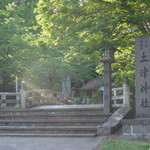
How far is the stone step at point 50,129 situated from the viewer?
10.3 meters

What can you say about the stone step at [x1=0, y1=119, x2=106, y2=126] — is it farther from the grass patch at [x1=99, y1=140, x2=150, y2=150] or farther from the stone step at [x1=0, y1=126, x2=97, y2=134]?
the grass patch at [x1=99, y1=140, x2=150, y2=150]

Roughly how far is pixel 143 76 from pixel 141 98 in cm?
77

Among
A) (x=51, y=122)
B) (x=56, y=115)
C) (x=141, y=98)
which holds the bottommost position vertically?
(x=51, y=122)

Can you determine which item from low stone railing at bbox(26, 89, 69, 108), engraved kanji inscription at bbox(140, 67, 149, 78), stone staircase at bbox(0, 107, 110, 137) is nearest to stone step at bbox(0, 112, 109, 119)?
stone staircase at bbox(0, 107, 110, 137)

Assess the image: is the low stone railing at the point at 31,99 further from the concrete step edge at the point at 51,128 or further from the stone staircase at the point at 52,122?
the concrete step edge at the point at 51,128

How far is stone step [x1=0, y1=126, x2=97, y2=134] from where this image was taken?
10328 mm

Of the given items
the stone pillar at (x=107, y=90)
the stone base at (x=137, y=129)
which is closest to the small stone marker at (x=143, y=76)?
the stone base at (x=137, y=129)

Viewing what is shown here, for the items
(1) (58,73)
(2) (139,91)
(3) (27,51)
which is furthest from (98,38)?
(1) (58,73)

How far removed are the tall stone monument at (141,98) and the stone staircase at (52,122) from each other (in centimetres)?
152

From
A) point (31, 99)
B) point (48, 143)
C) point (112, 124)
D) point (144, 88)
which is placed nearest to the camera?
point (48, 143)

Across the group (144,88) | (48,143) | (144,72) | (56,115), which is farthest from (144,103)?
(56,115)

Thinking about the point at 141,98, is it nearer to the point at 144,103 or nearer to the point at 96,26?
the point at 144,103

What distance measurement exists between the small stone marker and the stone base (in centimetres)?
37

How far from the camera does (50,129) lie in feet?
35.2
